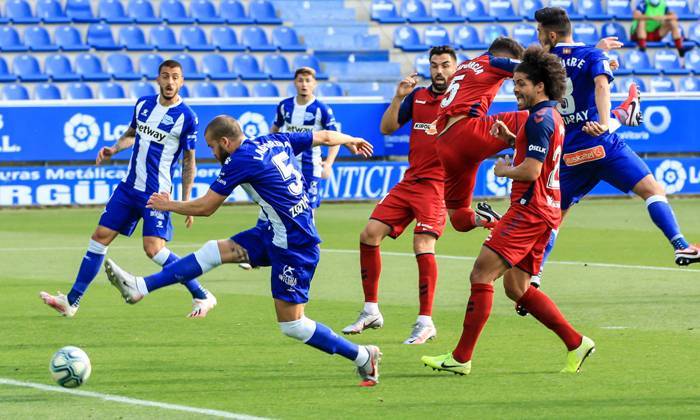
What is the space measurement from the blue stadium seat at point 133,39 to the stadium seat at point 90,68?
75 cm

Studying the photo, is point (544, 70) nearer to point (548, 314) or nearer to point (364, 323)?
point (548, 314)

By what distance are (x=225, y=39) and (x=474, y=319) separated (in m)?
21.1

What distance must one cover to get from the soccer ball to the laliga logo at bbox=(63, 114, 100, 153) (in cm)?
1596

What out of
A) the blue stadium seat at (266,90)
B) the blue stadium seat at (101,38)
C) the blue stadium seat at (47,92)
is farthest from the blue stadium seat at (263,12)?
the blue stadium seat at (47,92)

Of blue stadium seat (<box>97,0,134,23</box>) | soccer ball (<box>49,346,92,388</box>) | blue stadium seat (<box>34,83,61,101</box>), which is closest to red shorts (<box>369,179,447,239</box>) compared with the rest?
soccer ball (<box>49,346,92,388</box>)

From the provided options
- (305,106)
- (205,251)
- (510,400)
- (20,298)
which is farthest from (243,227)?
(510,400)

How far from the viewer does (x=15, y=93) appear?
25.0 metres

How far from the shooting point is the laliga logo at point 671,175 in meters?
25.8

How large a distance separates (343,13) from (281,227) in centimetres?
2246

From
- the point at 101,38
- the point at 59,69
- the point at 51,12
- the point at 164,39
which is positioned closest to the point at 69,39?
the point at 101,38

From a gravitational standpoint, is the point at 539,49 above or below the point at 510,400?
above

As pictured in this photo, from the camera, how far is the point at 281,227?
797cm

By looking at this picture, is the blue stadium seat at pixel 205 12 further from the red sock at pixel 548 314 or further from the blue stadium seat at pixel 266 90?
the red sock at pixel 548 314

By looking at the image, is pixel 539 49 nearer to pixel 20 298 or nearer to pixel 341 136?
pixel 341 136
